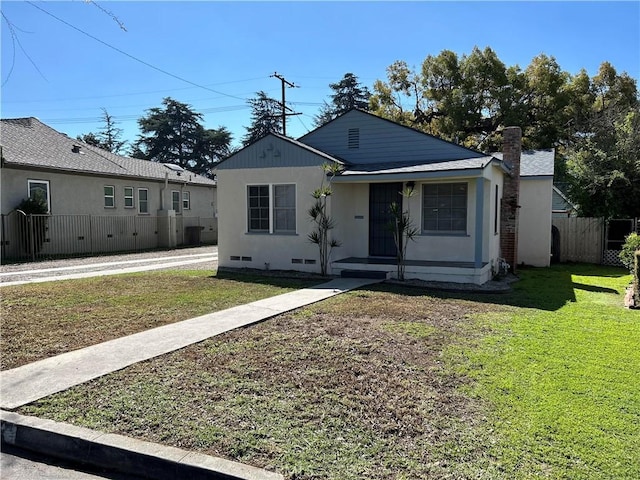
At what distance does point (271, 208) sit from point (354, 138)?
327cm

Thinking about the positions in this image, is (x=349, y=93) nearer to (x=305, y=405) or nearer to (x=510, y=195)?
(x=510, y=195)

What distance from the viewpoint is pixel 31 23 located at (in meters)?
4.67

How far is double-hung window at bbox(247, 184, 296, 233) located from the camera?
1283 centimetres

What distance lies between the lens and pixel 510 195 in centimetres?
1351

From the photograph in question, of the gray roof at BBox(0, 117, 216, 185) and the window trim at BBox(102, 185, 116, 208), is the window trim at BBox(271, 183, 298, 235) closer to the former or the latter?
the gray roof at BBox(0, 117, 216, 185)

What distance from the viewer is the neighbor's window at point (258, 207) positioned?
42.9 feet

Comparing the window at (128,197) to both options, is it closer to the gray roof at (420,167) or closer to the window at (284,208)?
the window at (284,208)

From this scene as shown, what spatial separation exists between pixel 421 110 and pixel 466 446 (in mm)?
31035

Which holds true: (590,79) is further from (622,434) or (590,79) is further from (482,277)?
(622,434)

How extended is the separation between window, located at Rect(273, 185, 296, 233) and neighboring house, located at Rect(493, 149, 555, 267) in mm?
8284

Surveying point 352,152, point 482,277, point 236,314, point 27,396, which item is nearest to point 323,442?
point 27,396

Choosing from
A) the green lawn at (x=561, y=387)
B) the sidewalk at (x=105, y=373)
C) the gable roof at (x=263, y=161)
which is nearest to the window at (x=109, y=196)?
the gable roof at (x=263, y=161)

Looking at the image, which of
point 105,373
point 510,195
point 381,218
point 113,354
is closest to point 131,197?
point 381,218

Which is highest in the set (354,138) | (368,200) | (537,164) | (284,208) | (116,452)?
(354,138)
